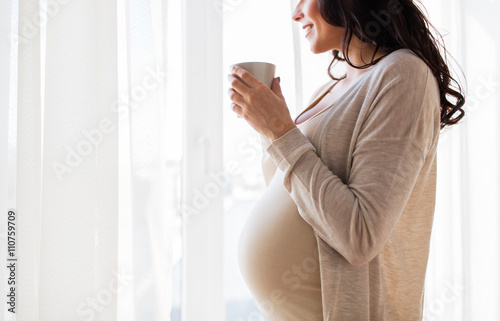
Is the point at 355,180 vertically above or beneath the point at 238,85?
beneath

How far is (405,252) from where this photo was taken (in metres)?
0.73

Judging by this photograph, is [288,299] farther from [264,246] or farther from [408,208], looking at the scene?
[408,208]

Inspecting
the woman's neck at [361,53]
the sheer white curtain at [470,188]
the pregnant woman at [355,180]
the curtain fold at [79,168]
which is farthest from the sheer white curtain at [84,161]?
the sheer white curtain at [470,188]

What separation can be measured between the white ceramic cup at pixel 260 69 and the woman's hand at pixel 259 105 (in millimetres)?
24

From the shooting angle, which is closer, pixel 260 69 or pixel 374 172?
pixel 374 172

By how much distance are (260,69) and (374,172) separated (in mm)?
327

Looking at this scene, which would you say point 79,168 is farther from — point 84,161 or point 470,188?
point 470,188

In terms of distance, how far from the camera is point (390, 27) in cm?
75

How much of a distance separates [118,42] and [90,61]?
3.9 inches

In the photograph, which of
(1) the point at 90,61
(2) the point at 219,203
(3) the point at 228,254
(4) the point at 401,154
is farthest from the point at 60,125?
(4) the point at 401,154

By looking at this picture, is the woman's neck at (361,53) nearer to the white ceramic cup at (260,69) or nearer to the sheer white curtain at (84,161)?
the white ceramic cup at (260,69)

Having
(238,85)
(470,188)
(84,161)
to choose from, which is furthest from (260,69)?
(470,188)

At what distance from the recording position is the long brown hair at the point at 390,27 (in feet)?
2.42

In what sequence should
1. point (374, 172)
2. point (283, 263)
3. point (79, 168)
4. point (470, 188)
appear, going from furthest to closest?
point (470, 188)
point (79, 168)
point (283, 263)
point (374, 172)
